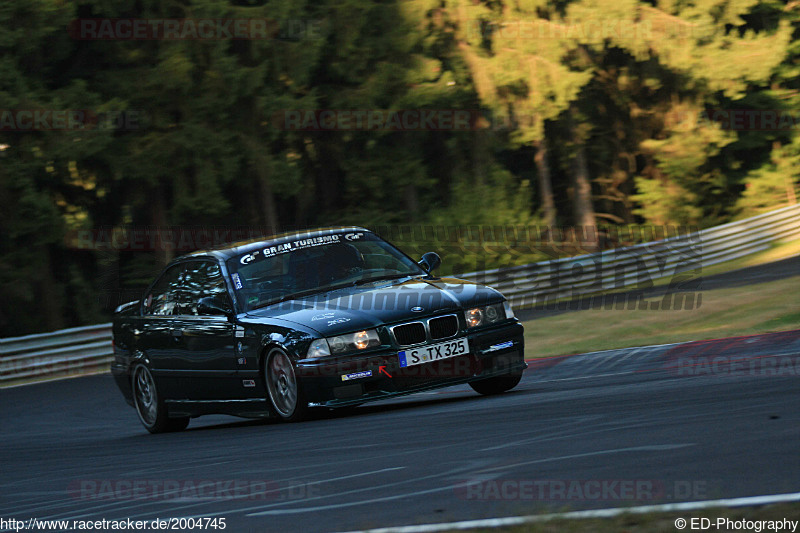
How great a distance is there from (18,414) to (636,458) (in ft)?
34.6

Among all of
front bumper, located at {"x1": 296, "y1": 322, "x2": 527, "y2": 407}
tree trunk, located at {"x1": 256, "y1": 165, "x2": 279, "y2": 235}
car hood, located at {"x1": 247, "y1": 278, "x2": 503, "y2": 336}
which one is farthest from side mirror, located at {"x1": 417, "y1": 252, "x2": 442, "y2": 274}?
tree trunk, located at {"x1": 256, "y1": 165, "x2": 279, "y2": 235}

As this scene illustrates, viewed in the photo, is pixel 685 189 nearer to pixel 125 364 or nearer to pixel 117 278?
pixel 117 278

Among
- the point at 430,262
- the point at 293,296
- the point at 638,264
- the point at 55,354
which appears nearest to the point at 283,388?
the point at 293,296

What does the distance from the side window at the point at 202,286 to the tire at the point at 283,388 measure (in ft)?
2.86

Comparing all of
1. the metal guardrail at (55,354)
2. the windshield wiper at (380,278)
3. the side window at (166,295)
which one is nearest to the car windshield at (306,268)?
the windshield wiper at (380,278)

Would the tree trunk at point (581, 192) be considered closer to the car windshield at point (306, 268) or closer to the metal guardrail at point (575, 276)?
the metal guardrail at point (575, 276)

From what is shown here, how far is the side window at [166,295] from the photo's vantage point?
10234 mm

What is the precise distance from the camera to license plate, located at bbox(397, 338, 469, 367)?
331 inches

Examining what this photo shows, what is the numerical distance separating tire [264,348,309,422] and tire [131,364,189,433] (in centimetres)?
180

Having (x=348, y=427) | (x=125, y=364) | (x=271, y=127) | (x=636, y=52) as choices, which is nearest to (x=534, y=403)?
(x=348, y=427)

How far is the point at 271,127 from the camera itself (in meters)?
25.2

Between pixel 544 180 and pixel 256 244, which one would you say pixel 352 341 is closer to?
pixel 256 244

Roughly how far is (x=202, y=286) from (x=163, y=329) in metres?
0.61

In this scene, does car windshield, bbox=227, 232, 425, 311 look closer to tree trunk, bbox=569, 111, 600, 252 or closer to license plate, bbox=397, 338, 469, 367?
license plate, bbox=397, 338, 469, 367
